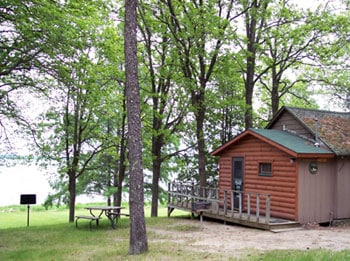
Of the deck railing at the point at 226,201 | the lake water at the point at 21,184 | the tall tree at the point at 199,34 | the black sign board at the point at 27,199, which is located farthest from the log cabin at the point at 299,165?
the lake water at the point at 21,184

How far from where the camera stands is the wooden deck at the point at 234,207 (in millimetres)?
11117

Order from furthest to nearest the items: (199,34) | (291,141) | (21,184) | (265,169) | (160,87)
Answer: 1. (21,184)
2. (160,87)
3. (199,34)
4. (265,169)
5. (291,141)

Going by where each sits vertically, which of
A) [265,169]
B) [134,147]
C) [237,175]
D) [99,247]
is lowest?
[99,247]

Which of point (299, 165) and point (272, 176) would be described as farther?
point (272, 176)

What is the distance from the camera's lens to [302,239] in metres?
9.30

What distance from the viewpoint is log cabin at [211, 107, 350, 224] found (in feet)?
37.8

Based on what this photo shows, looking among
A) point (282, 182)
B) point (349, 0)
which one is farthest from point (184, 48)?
point (349, 0)

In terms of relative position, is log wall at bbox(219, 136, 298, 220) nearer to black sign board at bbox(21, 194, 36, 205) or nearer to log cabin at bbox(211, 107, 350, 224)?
log cabin at bbox(211, 107, 350, 224)

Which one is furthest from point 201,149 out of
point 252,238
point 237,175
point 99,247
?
point 99,247

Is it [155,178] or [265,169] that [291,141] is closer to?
[265,169]

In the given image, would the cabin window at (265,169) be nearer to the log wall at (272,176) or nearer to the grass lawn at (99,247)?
the log wall at (272,176)

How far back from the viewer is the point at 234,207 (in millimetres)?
14055

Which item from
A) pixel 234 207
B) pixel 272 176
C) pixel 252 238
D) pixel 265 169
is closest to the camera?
pixel 252 238

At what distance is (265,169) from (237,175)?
1521 mm
